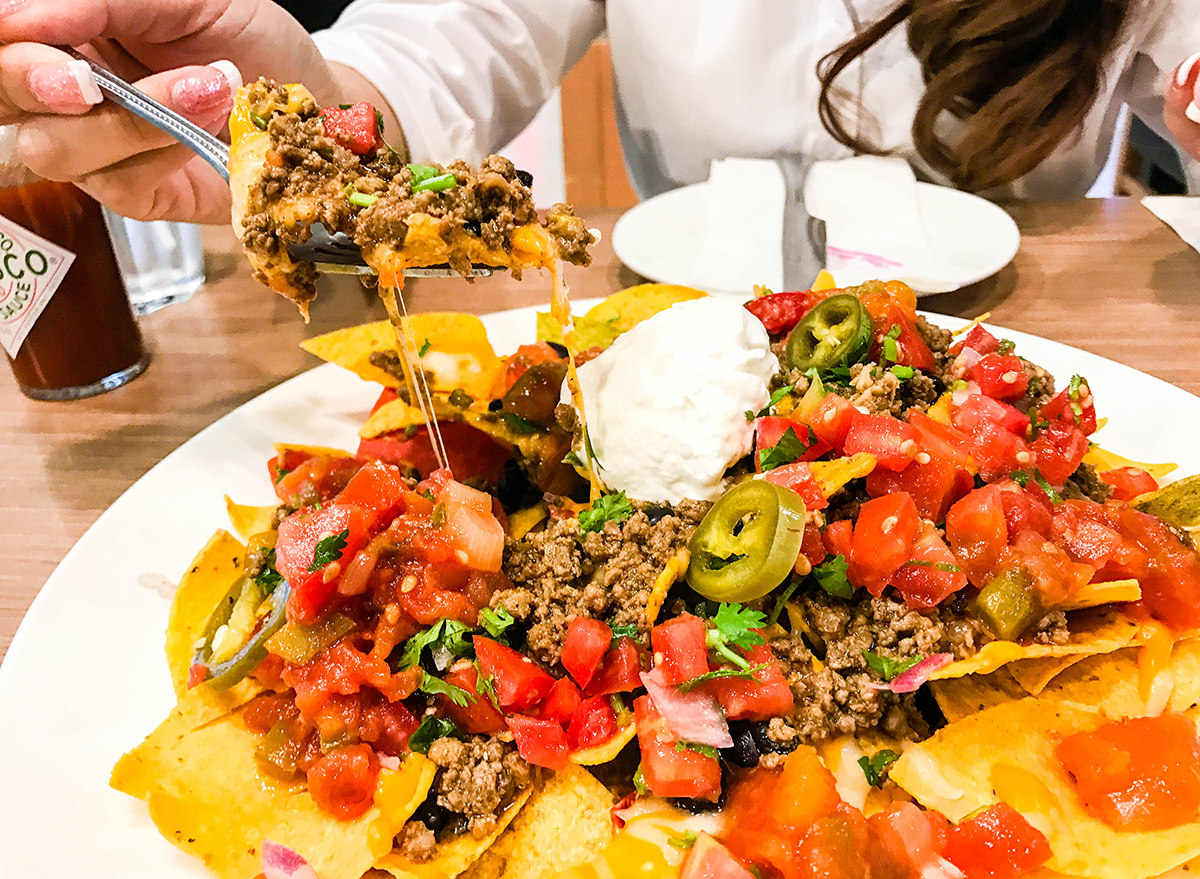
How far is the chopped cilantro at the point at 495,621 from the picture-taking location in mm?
1544

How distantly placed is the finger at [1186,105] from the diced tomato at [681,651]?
259cm

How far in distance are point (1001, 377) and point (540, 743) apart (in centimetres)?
129

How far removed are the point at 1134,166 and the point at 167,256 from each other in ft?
17.7

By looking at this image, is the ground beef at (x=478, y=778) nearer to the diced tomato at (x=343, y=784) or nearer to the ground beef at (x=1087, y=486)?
the diced tomato at (x=343, y=784)

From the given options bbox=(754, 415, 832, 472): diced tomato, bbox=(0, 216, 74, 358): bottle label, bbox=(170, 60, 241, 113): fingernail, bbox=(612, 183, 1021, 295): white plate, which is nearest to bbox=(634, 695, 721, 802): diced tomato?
bbox=(754, 415, 832, 472): diced tomato

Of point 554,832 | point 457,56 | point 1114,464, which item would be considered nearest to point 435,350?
point 554,832

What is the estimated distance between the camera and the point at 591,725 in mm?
1495

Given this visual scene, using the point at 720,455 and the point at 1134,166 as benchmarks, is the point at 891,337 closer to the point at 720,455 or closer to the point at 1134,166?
the point at 720,455

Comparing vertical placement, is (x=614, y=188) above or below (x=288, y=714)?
below

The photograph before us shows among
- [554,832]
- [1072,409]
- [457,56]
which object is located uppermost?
[457,56]

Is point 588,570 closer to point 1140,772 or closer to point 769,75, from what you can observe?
point 1140,772

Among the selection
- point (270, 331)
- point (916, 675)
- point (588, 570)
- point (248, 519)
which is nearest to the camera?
point (916, 675)

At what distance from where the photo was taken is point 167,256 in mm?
3207

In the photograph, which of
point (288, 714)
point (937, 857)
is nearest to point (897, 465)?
point (937, 857)
